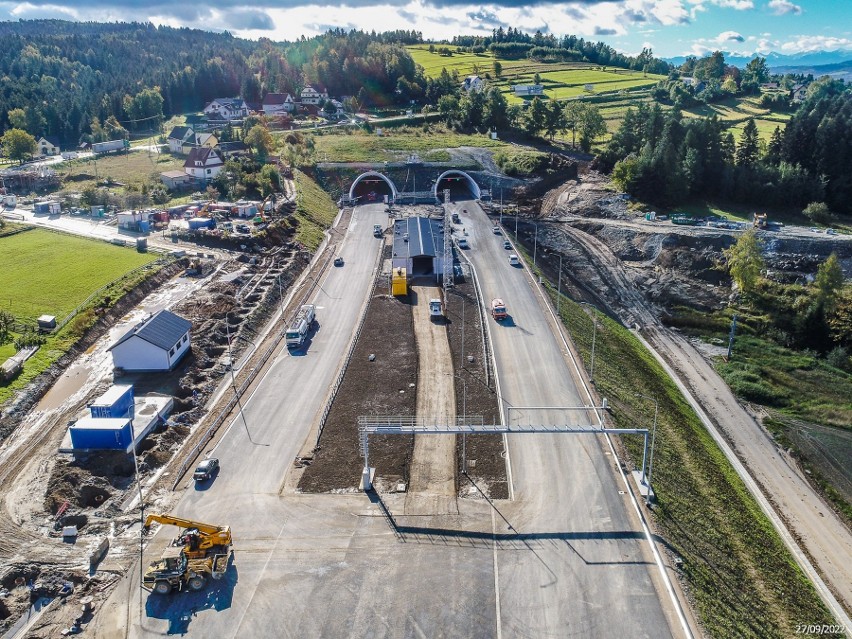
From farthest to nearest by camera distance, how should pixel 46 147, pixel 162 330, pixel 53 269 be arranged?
pixel 46 147 < pixel 53 269 < pixel 162 330

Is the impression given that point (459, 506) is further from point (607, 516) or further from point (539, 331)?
point (539, 331)

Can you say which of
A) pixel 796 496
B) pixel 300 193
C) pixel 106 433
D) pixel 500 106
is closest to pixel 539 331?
pixel 796 496

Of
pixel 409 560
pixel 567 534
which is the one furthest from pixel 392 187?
pixel 409 560

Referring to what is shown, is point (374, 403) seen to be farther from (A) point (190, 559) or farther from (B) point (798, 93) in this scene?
(B) point (798, 93)

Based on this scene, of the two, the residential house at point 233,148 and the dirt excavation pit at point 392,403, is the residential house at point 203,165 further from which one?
the dirt excavation pit at point 392,403

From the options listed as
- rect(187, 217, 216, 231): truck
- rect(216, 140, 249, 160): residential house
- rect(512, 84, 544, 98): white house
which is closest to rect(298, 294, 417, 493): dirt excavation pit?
rect(187, 217, 216, 231): truck
